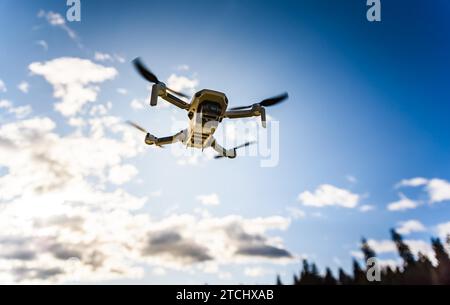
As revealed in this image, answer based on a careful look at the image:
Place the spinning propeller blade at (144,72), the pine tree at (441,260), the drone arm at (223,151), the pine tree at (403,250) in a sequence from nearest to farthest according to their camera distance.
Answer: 1. the spinning propeller blade at (144,72)
2. the drone arm at (223,151)
3. the pine tree at (441,260)
4. the pine tree at (403,250)

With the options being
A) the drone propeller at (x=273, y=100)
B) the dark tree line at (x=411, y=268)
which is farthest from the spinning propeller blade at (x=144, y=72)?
the dark tree line at (x=411, y=268)

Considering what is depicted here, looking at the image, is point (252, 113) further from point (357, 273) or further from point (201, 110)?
point (357, 273)

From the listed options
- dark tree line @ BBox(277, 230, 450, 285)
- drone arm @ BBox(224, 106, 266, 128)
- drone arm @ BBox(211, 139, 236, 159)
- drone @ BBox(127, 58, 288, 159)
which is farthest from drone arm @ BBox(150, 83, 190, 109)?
dark tree line @ BBox(277, 230, 450, 285)

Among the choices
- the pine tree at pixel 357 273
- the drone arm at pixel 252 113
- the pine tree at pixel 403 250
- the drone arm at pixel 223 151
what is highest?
the drone arm at pixel 252 113

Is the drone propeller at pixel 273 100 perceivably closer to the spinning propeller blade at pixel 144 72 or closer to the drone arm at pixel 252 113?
the drone arm at pixel 252 113

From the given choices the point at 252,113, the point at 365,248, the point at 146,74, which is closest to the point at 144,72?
the point at 146,74

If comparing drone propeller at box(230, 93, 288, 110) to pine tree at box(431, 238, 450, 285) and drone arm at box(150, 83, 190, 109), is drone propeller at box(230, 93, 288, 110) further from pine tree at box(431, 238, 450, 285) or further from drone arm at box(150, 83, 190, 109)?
pine tree at box(431, 238, 450, 285)
